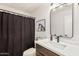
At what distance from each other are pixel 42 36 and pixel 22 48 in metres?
0.70

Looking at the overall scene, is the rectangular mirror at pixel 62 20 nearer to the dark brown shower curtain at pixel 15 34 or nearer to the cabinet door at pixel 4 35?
the dark brown shower curtain at pixel 15 34

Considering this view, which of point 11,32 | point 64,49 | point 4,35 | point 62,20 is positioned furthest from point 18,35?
point 64,49

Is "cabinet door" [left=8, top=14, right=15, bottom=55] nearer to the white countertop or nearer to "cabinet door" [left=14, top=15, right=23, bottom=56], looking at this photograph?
"cabinet door" [left=14, top=15, right=23, bottom=56]

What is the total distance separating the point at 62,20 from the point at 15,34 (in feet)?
4.01

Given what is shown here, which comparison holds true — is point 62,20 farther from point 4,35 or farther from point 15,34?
point 4,35

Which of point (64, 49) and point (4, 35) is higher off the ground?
point (4, 35)

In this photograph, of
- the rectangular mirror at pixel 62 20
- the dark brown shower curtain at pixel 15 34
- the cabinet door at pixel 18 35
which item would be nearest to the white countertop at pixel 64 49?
the rectangular mirror at pixel 62 20

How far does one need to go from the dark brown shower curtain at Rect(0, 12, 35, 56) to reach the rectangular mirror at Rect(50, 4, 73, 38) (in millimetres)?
517

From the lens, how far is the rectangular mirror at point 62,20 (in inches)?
63.6

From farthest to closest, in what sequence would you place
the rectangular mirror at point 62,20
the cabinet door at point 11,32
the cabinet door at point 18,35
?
the cabinet door at point 18,35 → the cabinet door at point 11,32 → the rectangular mirror at point 62,20

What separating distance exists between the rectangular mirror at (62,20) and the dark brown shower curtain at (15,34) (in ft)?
1.70

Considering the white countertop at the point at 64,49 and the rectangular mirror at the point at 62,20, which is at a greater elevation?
the rectangular mirror at the point at 62,20

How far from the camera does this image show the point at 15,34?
2207mm

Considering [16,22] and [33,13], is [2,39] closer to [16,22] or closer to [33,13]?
[16,22]
